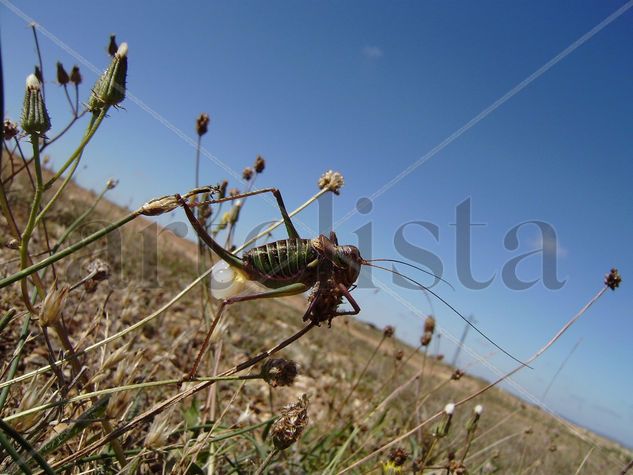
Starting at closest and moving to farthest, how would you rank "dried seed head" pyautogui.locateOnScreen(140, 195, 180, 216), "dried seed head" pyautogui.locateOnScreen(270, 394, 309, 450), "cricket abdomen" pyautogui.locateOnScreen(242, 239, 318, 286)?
"dried seed head" pyautogui.locateOnScreen(140, 195, 180, 216)
"dried seed head" pyautogui.locateOnScreen(270, 394, 309, 450)
"cricket abdomen" pyautogui.locateOnScreen(242, 239, 318, 286)

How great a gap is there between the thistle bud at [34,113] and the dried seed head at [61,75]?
1.15 meters

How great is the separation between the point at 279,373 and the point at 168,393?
1.50 meters

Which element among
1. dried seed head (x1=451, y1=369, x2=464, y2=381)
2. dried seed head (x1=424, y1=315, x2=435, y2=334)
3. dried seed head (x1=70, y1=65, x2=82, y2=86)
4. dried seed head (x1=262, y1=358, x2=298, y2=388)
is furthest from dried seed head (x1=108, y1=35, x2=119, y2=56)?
dried seed head (x1=451, y1=369, x2=464, y2=381)

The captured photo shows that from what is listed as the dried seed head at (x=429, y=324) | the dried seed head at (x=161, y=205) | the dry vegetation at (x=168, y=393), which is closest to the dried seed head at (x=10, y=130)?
the dry vegetation at (x=168, y=393)

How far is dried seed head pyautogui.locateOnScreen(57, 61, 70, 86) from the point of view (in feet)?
7.70

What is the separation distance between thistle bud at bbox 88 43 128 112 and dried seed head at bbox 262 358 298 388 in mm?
935

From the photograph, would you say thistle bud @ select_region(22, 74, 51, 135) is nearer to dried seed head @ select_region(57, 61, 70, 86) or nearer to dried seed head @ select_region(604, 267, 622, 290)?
dried seed head @ select_region(57, 61, 70, 86)

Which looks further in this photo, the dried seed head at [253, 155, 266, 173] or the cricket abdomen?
the dried seed head at [253, 155, 266, 173]

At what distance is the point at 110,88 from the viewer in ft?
4.44

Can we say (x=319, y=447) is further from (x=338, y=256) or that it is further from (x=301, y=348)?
(x=301, y=348)

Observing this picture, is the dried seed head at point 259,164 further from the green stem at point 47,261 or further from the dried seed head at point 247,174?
the green stem at point 47,261

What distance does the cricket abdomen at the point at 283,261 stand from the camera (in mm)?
1573

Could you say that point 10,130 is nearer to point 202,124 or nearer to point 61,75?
point 61,75

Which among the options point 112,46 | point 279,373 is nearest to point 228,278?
point 279,373
